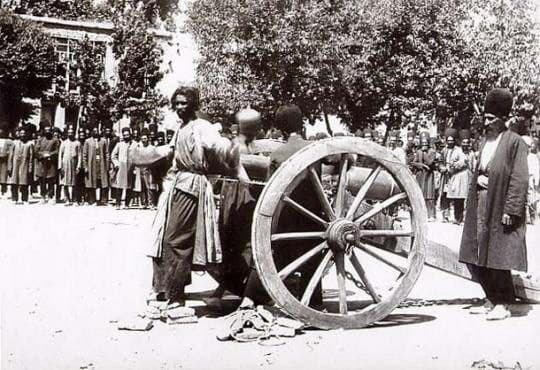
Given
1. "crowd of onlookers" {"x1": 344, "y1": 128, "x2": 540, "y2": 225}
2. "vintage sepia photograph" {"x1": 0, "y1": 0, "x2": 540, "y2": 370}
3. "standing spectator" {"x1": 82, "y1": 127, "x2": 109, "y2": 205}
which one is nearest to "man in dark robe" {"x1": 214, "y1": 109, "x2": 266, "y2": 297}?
"vintage sepia photograph" {"x1": 0, "y1": 0, "x2": 540, "y2": 370}

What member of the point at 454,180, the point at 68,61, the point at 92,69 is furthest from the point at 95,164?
the point at 68,61

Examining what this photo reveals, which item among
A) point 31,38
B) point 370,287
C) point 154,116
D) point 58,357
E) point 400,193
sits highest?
point 31,38

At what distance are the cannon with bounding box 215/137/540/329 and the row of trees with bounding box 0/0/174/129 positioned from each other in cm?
2117

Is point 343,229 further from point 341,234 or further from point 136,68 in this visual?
point 136,68

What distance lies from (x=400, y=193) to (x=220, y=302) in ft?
5.49

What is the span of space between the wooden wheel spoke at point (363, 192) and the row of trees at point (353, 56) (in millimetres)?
17387

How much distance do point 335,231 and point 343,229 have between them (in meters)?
0.06

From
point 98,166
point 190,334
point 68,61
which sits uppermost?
point 68,61

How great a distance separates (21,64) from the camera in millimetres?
26875

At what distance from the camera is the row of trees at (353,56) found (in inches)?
902

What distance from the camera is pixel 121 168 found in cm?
1645

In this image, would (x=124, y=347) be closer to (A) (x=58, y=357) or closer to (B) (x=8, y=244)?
(A) (x=58, y=357)

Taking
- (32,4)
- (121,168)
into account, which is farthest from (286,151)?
(32,4)

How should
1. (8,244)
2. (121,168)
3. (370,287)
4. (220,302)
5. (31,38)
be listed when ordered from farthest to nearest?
1. (31,38)
2. (121,168)
3. (8,244)
4. (220,302)
5. (370,287)
